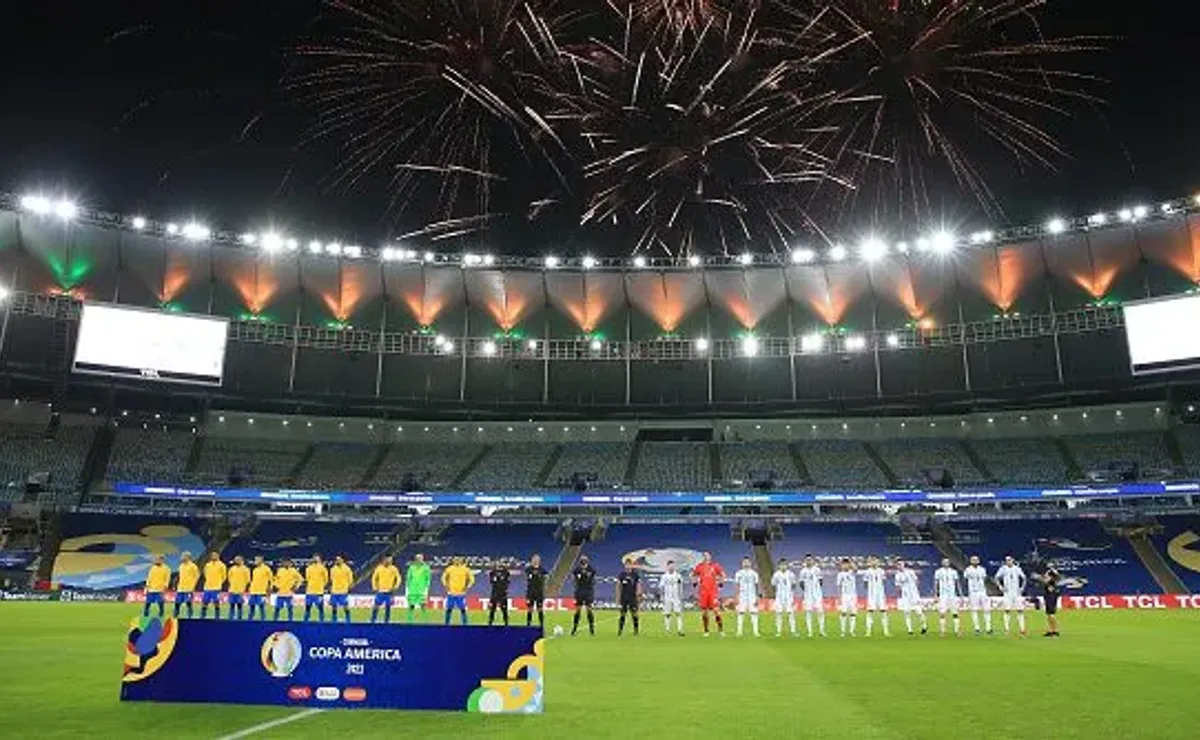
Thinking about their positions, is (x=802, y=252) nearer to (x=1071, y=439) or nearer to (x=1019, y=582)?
(x=1071, y=439)

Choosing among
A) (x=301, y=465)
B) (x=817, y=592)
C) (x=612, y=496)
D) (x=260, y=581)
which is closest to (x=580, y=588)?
(x=817, y=592)

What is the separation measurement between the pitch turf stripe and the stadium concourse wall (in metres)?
48.6

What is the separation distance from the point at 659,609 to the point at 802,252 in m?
24.9

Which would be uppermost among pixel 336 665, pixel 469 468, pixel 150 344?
pixel 150 344

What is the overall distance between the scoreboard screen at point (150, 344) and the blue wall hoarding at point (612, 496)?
6851mm

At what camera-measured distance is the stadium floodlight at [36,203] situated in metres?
47.4

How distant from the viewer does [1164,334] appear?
161ft

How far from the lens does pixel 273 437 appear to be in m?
60.9

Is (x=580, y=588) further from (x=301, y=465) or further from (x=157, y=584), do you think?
(x=301, y=465)

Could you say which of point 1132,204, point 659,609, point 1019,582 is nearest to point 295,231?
point 659,609

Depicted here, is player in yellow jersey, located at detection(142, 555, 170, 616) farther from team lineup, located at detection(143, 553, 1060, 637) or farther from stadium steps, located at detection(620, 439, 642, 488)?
stadium steps, located at detection(620, 439, 642, 488)

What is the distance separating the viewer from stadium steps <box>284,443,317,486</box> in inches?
2216

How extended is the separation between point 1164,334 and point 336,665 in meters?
51.5

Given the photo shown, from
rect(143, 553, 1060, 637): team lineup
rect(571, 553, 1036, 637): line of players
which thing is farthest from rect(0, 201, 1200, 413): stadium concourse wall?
rect(571, 553, 1036, 637): line of players
